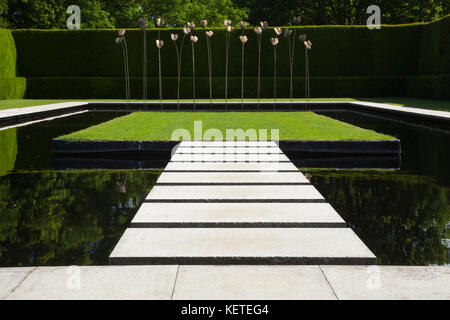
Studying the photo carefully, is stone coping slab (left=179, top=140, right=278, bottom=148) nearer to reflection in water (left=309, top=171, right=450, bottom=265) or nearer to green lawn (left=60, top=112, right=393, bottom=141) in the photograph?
green lawn (left=60, top=112, right=393, bottom=141)

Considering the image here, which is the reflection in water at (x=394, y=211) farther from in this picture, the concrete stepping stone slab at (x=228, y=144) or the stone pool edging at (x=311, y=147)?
the concrete stepping stone slab at (x=228, y=144)

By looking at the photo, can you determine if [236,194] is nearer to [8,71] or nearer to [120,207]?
[120,207]

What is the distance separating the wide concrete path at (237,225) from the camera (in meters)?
2.55

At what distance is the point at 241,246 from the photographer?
2.72 m

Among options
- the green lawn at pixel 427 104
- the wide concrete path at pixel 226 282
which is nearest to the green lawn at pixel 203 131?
the wide concrete path at pixel 226 282

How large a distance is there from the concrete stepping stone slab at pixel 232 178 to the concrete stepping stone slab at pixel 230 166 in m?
0.20

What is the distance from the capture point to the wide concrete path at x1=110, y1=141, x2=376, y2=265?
8.36ft

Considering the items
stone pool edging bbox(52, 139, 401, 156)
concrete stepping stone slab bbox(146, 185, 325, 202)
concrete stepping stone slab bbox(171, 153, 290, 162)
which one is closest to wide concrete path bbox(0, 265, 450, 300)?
concrete stepping stone slab bbox(146, 185, 325, 202)

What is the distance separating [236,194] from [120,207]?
878 mm

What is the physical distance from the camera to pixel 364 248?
8.79 feet

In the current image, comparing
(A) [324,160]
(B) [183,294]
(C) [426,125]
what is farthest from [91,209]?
(C) [426,125]

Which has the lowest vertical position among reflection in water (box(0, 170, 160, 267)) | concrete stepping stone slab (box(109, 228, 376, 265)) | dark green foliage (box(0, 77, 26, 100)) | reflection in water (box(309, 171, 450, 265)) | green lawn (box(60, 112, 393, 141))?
reflection in water (box(309, 171, 450, 265))

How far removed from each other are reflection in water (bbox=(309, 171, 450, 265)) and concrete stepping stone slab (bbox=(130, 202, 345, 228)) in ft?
0.86

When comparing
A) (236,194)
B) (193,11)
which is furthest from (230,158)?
(193,11)
